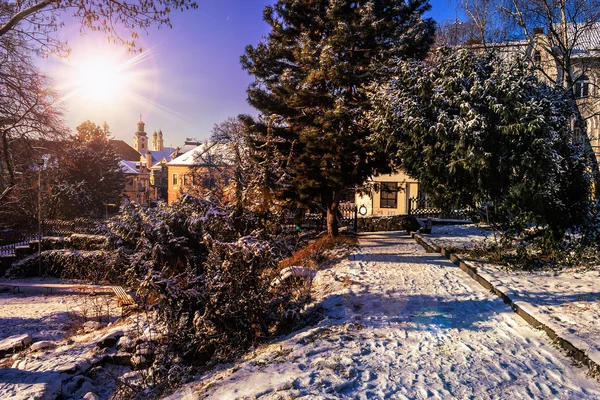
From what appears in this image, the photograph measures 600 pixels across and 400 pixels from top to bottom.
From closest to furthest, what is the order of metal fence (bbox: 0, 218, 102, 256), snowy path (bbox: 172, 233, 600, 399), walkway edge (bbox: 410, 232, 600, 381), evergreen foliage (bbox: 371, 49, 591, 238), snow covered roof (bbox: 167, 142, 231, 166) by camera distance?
snowy path (bbox: 172, 233, 600, 399)
walkway edge (bbox: 410, 232, 600, 381)
evergreen foliage (bbox: 371, 49, 591, 238)
metal fence (bbox: 0, 218, 102, 256)
snow covered roof (bbox: 167, 142, 231, 166)

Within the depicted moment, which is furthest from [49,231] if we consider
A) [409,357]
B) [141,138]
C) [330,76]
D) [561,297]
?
[141,138]

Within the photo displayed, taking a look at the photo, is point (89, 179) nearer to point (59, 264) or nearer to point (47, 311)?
point (59, 264)

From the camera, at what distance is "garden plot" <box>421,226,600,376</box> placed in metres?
4.43

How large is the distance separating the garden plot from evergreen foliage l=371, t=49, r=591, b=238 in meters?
1.38

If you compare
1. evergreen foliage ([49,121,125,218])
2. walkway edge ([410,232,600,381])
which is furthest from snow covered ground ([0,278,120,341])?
evergreen foliage ([49,121,125,218])

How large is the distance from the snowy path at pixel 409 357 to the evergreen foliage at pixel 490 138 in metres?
2.56

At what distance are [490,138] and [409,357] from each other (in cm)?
550

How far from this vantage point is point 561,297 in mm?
5871

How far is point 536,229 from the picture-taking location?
8.62m

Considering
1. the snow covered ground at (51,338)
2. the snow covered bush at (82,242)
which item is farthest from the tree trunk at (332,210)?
the snow covered bush at (82,242)

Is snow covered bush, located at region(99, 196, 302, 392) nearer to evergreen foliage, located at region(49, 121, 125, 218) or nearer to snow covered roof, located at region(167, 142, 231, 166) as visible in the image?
snow covered roof, located at region(167, 142, 231, 166)

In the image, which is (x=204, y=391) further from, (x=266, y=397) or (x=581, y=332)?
(x=581, y=332)

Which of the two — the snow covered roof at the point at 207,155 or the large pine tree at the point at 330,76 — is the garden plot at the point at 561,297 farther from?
the snow covered roof at the point at 207,155

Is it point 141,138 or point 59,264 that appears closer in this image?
point 59,264
